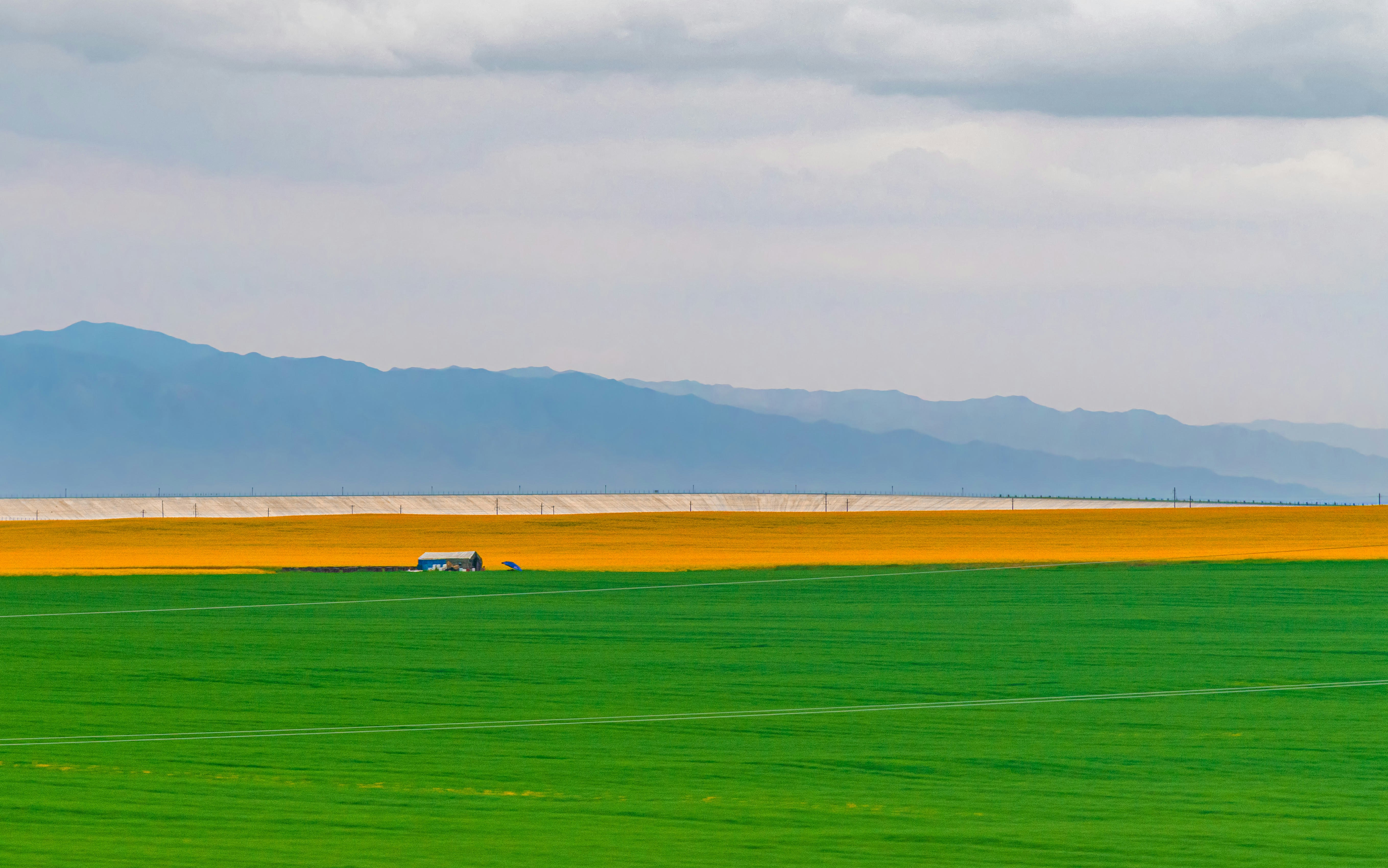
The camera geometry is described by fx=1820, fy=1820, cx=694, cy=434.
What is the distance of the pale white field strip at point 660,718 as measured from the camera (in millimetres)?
24766

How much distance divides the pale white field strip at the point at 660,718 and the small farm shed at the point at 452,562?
3831cm

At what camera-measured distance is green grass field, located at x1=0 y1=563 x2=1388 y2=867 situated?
60.1ft

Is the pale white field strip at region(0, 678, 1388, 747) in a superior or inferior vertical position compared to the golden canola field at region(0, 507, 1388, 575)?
inferior

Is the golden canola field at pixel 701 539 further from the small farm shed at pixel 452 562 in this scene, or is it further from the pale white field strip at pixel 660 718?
the pale white field strip at pixel 660 718

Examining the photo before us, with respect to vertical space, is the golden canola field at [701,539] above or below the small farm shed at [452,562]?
above

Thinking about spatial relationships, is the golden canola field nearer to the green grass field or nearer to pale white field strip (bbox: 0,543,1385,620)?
pale white field strip (bbox: 0,543,1385,620)

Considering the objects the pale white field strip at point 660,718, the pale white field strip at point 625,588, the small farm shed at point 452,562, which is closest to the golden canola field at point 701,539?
the pale white field strip at point 625,588

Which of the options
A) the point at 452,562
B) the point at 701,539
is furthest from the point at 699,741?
the point at 701,539

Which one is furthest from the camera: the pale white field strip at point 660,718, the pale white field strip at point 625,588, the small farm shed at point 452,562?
the small farm shed at point 452,562

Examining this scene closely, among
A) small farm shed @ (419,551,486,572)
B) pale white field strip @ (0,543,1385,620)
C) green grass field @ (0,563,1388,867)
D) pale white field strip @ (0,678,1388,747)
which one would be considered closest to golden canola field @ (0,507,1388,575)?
pale white field strip @ (0,543,1385,620)

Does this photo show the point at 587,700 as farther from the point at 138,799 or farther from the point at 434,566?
the point at 434,566

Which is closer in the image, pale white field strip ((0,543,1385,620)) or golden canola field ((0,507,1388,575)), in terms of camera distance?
pale white field strip ((0,543,1385,620))

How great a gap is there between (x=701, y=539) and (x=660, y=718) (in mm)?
73758

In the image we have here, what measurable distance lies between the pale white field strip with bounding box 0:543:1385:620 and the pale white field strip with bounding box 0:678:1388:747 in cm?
2138
